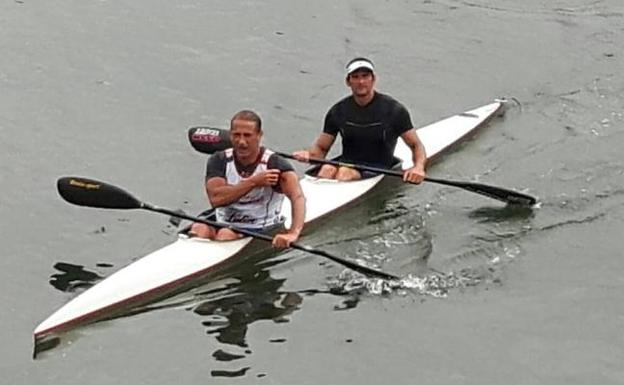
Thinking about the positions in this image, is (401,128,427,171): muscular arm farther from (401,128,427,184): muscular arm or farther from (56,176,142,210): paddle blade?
(56,176,142,210): paddle blade

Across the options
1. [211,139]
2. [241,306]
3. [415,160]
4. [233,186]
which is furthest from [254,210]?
[415,160]

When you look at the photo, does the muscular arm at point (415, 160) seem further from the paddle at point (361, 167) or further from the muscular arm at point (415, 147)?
the paddle at point (361, 167)

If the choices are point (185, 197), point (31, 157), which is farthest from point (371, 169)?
point (31, 157)

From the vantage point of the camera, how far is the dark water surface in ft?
35.3

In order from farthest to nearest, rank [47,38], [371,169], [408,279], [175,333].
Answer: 1. [47,38]
2. [371,169]
3. [408,279]
4. [175,333]

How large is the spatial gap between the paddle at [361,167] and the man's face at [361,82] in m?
0.81

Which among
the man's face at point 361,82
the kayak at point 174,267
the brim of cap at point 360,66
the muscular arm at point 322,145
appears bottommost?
the kayak at point 174,267

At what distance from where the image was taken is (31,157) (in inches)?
589

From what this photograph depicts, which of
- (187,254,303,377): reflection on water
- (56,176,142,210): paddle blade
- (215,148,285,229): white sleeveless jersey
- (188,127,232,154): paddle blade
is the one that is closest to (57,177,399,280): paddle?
(56,176,142,210): paddle blade

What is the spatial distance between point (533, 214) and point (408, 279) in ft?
7.44

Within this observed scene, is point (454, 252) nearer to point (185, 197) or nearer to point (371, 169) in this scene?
point (371, 169)

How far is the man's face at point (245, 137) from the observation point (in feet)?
36.2

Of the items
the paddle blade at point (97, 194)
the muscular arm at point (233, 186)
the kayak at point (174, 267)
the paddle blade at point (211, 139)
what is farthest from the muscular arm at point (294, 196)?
the paddle blade at point (97, 194)

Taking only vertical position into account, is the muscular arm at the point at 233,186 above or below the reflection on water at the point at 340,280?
above
